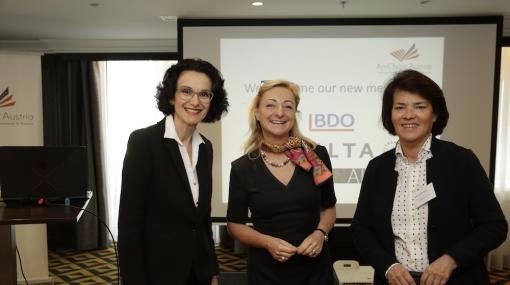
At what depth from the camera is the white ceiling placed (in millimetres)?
3531

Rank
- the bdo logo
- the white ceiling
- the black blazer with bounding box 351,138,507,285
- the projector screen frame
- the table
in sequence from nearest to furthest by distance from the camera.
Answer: the black blazer with bounding box 351,138,507,285, the table, the white ceiling, the projector screen frame, the bdo logo

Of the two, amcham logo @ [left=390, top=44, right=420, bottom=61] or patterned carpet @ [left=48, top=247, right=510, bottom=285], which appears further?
patterned carpet @ [left=48, top=247, right=510, bottom=285]

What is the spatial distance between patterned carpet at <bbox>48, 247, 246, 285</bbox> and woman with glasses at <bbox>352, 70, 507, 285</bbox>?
11.0 ft

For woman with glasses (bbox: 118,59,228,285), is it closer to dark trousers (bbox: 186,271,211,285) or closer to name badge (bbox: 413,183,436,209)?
dark trousers (bbox: 186,271,211,285)

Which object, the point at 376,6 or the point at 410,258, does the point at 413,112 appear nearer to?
the point at 410,258

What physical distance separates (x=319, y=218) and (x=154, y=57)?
398 centimetres

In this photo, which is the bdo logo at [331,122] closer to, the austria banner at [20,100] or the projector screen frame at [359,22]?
the projector screen frame at [359,22]

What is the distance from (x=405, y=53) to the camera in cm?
406

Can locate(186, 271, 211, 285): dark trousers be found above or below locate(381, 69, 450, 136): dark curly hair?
below

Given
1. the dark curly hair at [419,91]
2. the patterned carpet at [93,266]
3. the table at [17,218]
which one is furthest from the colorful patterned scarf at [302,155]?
the patterned carpet at [93,266]

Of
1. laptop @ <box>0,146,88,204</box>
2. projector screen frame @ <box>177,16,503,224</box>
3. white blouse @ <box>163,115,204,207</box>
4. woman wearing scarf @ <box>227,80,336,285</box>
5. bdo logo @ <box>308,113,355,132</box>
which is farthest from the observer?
bdo logo @ <box>308,113,355,132</box>

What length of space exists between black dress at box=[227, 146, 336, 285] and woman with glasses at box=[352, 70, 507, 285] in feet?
0.82

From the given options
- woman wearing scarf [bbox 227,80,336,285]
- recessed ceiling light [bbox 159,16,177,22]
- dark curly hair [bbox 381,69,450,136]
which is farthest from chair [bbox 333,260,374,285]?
recessed ceiling light [bbox 159,16,177,22]

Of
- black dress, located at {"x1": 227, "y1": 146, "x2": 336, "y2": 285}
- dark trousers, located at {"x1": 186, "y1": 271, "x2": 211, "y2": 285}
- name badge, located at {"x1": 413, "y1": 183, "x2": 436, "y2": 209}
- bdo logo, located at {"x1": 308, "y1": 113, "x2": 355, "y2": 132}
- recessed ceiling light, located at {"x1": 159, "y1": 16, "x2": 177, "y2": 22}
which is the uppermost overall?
recessed ceiling light, located at {"x1": 159, "y1": 16, "x2": 177, "y2": 22}
